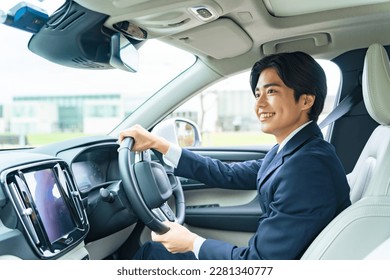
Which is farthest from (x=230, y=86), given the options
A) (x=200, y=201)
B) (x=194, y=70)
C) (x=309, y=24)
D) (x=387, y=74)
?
(x=387, y=74)

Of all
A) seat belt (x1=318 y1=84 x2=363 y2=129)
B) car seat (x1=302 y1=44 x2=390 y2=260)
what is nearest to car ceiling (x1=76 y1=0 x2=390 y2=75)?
seat belt (x1=318 y1=84 x2=363 y2=129)

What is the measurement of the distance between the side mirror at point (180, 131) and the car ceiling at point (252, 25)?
256mm

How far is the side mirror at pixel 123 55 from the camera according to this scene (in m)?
1.33

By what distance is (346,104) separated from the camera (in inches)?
68.4

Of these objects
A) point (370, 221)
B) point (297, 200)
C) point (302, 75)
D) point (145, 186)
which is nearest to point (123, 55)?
point (145, 186)

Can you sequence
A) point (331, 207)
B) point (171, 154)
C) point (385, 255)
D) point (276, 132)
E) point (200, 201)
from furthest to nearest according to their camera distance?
1. point (200, 201)
2. point (171, 154)
3. point (276, 132)
4. point (331, 207)
5. point (385, 255)

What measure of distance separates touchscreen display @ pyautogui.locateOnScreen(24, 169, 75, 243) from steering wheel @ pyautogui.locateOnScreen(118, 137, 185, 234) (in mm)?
186

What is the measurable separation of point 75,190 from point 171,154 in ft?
1.09

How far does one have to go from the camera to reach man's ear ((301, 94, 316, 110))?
45.9 inches

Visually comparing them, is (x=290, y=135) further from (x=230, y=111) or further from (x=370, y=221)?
(x=230, y=111)

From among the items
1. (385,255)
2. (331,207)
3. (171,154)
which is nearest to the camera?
(385,255)

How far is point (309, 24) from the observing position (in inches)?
59.1

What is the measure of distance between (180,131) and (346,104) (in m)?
0.67
